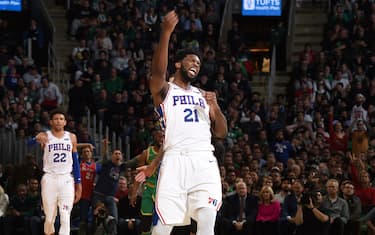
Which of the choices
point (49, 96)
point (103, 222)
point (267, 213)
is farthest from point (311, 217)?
point (49, 96)

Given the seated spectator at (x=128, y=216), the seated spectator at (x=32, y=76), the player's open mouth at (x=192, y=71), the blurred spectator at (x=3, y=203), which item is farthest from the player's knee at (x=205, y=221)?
the seated spectator at (x=32, y=76)

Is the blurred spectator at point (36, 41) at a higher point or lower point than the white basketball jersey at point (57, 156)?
higher

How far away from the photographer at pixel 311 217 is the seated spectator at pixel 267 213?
38 centimetres

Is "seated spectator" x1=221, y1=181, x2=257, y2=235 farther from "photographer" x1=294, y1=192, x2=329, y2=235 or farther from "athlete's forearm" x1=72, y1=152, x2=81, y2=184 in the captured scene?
"athlete's forearm" x1=72, y1=152, x2=81, y2=184

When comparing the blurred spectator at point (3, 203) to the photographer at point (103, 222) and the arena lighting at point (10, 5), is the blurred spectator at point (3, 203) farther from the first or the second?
the arena lighting at point (10, 5)

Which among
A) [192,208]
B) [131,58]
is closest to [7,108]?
[131,58]

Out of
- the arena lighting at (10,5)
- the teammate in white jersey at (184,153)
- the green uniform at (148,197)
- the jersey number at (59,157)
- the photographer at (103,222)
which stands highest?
the arena lighting at (10,5)

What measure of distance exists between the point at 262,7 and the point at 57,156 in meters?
11.5

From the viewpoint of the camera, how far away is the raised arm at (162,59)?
9.34 m

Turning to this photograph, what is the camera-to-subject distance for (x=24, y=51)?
78.9ft

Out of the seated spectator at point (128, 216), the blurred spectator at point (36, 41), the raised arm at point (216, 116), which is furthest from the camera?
the blurred spectator at point (36, 41)

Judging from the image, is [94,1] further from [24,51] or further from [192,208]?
[192,208]

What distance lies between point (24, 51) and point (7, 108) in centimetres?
352

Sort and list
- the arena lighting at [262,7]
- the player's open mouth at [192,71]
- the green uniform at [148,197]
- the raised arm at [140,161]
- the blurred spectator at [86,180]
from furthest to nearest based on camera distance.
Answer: the arena lighting at [262,7], the blurred spectator at [86,180], the raised arm at [140,161], the green uniform at [148,197], the player's open mouth at [192,71]
